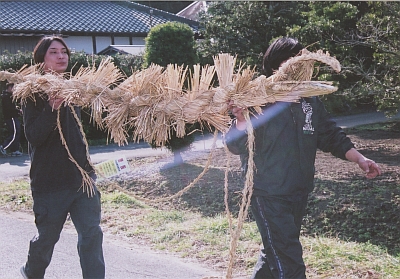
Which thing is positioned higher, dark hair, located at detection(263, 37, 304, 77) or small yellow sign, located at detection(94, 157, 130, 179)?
dark hair, located at detection(263, 37, 304, 77)

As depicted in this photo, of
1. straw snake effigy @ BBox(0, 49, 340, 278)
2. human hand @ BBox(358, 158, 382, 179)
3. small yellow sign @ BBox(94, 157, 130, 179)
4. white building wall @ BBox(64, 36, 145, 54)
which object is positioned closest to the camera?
straw snake effigy @ BBox(0, 49, 340, 278)

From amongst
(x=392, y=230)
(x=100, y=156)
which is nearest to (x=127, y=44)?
(x=100, y=156)

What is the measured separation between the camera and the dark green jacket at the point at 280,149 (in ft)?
10.2

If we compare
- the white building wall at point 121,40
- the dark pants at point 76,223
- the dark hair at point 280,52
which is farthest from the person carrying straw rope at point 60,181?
the white building wall at point 121,40

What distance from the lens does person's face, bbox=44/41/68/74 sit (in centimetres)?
363

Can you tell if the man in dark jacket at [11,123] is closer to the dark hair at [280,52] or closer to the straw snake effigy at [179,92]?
the straw snake effigy at [179,92]

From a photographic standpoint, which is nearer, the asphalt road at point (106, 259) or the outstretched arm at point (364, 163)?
the outstretched arm at point (364, 163)

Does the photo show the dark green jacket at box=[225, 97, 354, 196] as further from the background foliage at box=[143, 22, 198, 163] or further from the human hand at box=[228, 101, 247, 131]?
the background foliage at box=[143, 22, 198, 163]

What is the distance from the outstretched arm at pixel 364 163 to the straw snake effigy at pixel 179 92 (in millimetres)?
776

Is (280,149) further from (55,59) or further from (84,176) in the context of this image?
(55,59)

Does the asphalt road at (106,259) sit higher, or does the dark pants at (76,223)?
the dark pants at (76,223)

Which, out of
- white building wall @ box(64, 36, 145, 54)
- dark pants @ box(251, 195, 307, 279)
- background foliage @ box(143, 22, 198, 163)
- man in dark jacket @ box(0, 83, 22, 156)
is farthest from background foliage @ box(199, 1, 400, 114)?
white building wall @ box(64, 36, 145, 54)

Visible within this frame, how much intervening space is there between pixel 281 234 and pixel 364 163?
0.73m

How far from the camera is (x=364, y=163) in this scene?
10.8 ft
